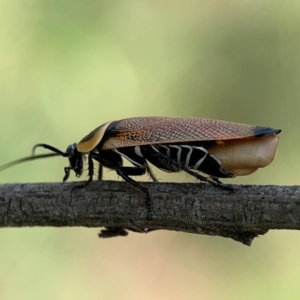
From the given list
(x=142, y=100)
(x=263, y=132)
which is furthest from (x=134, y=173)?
(x=142, y=100)

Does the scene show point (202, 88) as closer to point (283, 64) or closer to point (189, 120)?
point (283, 64)

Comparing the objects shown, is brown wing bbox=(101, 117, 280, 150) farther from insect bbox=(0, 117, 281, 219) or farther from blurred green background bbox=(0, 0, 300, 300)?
blurred green background bbox=(0, 0, 300, 300)

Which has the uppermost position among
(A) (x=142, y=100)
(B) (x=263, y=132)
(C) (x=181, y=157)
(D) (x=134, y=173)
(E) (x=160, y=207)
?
(A) (x=142, y=100)

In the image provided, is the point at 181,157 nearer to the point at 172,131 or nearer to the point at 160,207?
the point at 172,131

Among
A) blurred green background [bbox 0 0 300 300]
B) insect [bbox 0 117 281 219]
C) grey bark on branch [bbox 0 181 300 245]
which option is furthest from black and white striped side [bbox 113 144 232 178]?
blurred green background [bbox 0 0 300 300]

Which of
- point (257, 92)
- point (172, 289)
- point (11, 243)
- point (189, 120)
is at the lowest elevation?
point (172, 289)

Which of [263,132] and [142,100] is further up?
[142,100]

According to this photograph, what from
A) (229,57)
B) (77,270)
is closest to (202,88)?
(229,57)
